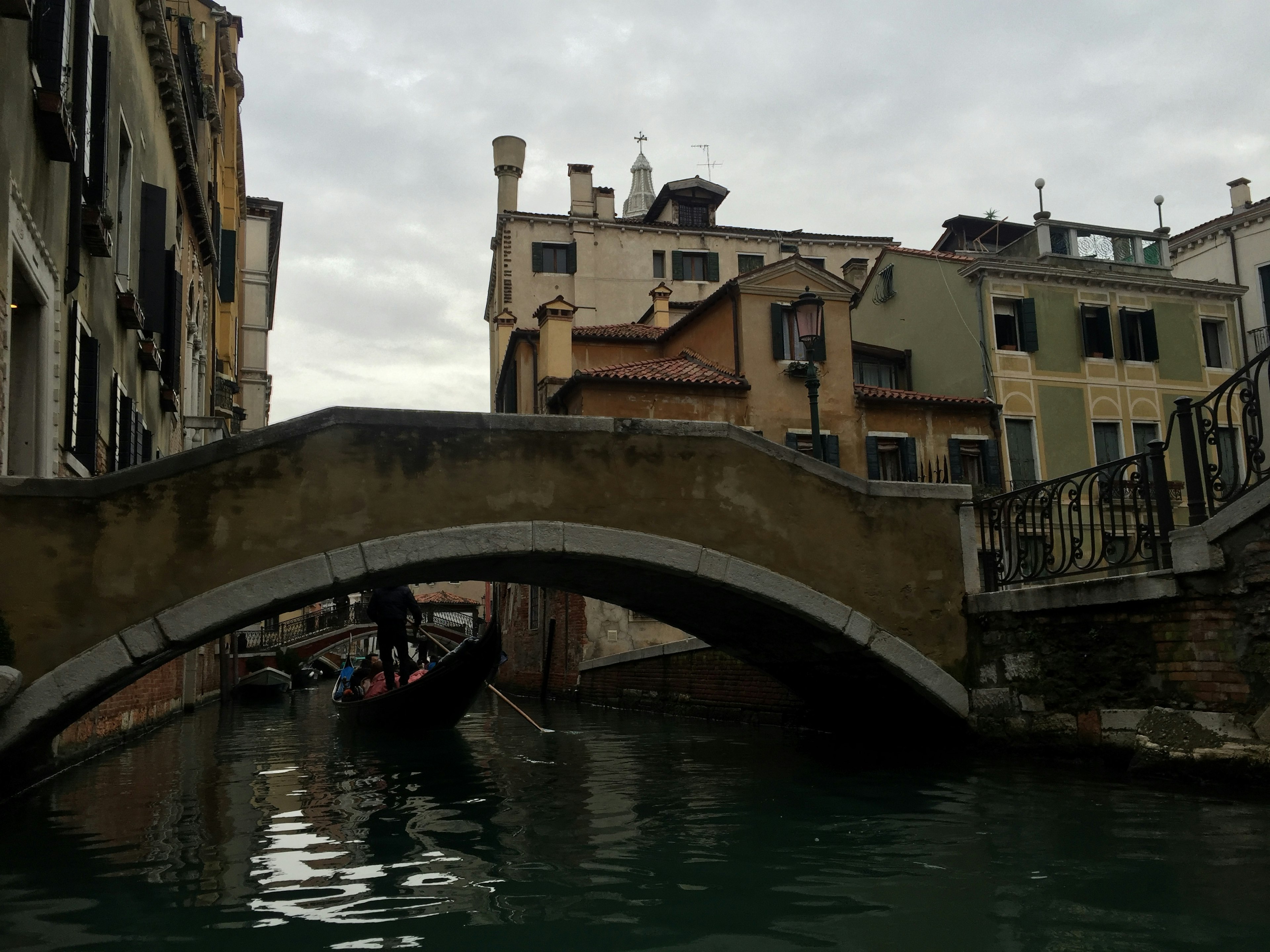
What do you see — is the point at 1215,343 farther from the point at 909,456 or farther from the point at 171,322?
the point at 171,322

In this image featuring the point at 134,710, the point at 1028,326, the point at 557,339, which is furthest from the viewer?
the point at 557,339

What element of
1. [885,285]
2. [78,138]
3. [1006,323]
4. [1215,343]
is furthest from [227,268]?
[1215,343]

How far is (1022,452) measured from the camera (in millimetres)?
18656

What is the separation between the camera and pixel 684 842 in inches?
195

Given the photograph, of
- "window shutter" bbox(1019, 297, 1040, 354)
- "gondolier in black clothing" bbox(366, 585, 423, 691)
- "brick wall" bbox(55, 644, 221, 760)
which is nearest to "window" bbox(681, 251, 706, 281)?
"window shutter" bbox(1019, 297, 1040, 354)

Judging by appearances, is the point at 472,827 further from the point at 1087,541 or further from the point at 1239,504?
the point at 1087,541

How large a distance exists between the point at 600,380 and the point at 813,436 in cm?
872

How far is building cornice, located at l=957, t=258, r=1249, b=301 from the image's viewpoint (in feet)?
61.8

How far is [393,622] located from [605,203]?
1482cm

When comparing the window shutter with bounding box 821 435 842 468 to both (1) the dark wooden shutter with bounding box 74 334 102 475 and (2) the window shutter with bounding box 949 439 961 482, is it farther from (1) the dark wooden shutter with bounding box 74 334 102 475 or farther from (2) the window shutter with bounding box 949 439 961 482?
(1) the dark wooden shutter with bounding box 74 334 102 475

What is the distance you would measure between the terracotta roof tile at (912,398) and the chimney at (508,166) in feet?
35.4

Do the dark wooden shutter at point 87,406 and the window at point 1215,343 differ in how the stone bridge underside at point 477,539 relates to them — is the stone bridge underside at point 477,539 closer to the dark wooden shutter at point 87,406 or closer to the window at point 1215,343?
the dark wooden shutter at point 87,406

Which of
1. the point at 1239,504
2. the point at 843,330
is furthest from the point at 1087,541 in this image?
the point at 1239,504

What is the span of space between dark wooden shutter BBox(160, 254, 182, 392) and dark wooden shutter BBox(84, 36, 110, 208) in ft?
7.52
